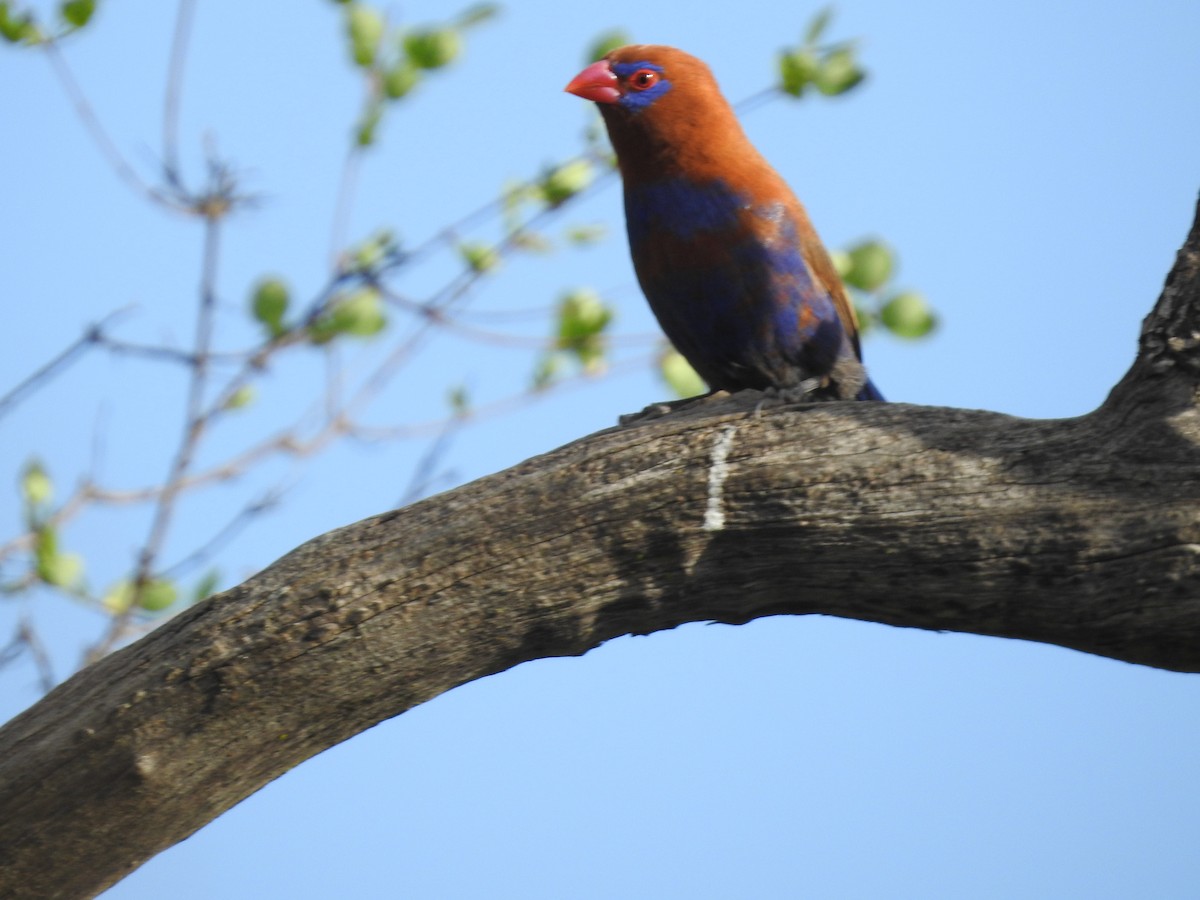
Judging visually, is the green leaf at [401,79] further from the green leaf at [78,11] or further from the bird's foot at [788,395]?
the bird's foot at [788,395]

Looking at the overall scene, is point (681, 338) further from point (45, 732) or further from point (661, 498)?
point (45, 732)

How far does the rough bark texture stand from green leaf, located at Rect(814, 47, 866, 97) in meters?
1.34

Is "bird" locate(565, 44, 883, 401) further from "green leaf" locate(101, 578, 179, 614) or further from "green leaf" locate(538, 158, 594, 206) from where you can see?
"green leaf" locate(101, 578, 179, 614)

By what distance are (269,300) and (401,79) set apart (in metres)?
0.75

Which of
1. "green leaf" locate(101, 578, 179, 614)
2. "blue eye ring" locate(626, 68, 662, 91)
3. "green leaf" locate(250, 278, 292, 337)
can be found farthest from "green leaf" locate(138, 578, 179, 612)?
"blue eye ring" locate(626, 68, 662, 91)

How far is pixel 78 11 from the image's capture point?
3836 millimetres

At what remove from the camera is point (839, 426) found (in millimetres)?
2547

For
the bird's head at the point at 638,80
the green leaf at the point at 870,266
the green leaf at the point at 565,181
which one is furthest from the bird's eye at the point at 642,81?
the green leaf at the point at 870,266

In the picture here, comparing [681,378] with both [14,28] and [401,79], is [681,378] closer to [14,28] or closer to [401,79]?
[401,79]

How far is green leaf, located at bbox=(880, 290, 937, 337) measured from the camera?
372 cm

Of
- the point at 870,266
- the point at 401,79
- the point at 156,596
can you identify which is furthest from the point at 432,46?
the point at 156,596

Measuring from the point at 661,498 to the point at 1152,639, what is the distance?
86 cm

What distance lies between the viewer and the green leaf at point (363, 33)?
402 centimetres

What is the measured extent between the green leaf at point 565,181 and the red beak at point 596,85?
31 cm
